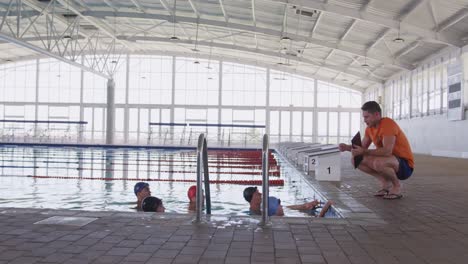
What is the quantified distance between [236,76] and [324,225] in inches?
999

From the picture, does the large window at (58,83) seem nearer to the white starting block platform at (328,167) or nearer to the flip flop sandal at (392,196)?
the white starting block platform at (328,167)

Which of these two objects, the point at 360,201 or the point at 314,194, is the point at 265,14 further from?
the point at 360,201

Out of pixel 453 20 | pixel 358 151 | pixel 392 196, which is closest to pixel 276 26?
pixel 453 20

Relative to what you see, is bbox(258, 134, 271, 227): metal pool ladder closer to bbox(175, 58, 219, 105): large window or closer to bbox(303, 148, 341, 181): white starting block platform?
bbox(303, 148, 341, 181): white starting block platform

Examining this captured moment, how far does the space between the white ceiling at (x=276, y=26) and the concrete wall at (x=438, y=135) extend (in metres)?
2.66

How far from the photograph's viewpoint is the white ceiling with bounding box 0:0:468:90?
13.5 m

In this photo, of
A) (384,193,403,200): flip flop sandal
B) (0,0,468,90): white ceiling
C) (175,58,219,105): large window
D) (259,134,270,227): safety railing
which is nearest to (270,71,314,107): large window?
(0,0,468,90): white ceiling

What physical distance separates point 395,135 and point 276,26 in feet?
47.5

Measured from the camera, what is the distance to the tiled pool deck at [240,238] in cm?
231

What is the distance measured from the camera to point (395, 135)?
4191 mm

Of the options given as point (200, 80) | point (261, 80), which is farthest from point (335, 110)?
point (200, 80)

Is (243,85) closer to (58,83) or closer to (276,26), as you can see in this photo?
(276,26)

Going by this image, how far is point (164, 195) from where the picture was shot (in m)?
6.70

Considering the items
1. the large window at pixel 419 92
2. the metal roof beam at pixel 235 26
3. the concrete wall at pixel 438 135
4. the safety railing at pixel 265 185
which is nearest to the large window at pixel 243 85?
the large window at pixel 419 92
